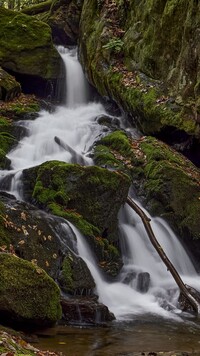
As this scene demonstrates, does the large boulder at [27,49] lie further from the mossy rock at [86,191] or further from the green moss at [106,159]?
the mossy rock at [86,191]

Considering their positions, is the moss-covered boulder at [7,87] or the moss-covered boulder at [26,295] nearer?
the moss-covered boulder at [26,295]

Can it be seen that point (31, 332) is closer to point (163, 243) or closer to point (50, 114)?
point (163, 243)

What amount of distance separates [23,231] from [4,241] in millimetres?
504

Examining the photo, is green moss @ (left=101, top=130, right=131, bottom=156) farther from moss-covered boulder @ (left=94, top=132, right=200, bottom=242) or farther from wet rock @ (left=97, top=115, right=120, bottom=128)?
wet rock @ (left=97, top=115, right=120, bottom=128)

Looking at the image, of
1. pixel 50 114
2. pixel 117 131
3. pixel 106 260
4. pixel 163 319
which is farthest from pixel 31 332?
pixel 50 114

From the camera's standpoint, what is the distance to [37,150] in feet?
41.8

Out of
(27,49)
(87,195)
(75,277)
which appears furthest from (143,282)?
(27,49)

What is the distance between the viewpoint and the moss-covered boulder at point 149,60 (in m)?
11.9

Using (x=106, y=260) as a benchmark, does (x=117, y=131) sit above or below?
above

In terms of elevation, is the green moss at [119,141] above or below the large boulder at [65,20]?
below

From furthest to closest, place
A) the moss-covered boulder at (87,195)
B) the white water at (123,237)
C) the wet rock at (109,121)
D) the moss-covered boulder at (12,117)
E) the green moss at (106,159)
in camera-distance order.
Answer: the wet rock at (109,121) < the moss-covered boulder at (12,117) < the green moss at (106,159) < the moss-covered boulder at (87,195) < the white water at (123,237)

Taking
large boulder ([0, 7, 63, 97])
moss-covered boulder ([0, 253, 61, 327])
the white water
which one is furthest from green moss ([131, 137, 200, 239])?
large boulder ([0, 7, 63, 97])

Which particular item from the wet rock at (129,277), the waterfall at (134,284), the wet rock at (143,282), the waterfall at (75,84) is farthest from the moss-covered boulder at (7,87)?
the wet rock at (143,282)

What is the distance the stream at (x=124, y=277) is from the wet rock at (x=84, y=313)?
19cm
